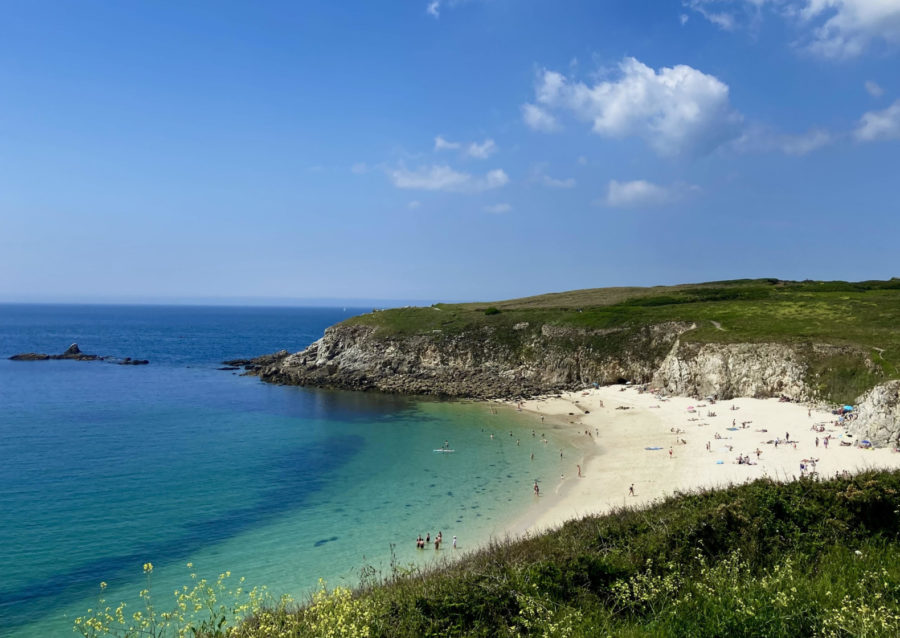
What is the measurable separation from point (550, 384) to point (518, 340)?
12.6m

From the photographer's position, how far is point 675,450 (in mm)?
48188

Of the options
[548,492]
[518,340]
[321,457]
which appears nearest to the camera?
[548,492]

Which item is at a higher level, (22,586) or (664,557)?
(664,557)

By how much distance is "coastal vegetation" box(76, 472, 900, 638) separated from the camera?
1029 cm

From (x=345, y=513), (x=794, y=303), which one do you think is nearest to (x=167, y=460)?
(x=345, y=513)

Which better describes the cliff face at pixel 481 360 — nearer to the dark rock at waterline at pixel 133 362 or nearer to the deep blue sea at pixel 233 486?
the deep blue sea at pixel 233 486

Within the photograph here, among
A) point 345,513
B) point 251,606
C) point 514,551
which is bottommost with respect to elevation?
point 345,513

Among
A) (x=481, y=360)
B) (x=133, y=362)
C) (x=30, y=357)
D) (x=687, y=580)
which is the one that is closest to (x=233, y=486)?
(x=687, y=580)

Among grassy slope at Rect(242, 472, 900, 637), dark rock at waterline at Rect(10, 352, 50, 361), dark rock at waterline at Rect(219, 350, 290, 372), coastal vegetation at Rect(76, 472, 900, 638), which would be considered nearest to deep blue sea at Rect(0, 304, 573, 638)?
coastal vegetation at Rect(76, 472, 900, 638)

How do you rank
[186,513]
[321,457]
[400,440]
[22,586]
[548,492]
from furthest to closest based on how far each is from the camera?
[400,440], [321,457], [548,492], [186,513], [22,586]

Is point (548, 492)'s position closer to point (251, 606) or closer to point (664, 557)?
point (664, 557)

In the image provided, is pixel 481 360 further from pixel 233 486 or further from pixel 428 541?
pixel 428 541

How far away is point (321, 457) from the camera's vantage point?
5025 cm

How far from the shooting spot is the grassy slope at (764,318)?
5894 centimetres
